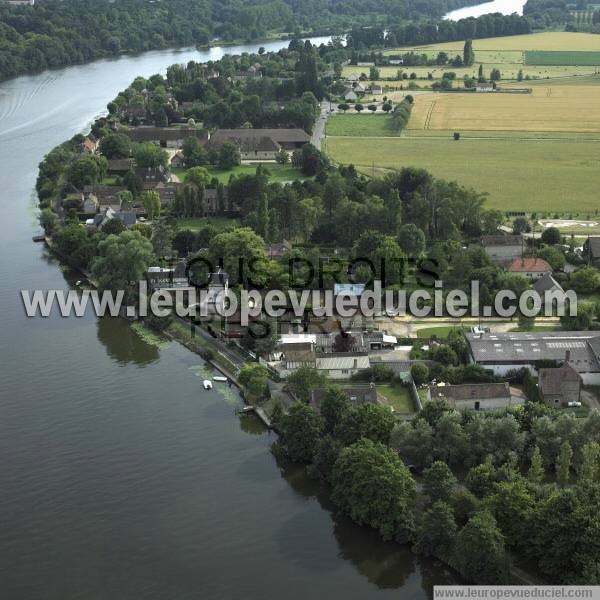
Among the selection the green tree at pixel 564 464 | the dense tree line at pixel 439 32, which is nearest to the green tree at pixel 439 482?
the green tree at pixel 564 464

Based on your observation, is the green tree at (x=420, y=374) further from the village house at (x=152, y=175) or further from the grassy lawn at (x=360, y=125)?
the grassy lawn at (x=360, y=125)

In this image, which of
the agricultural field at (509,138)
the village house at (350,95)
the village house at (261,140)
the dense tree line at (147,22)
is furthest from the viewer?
the dense tree line at (147,22)

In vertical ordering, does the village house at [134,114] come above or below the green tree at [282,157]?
above

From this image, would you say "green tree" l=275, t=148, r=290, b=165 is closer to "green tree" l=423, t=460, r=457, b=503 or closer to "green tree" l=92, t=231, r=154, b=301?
"green tree" l=92, t=231, r=154, b=301

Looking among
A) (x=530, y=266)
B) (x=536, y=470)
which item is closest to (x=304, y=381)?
(x=536, y=470)

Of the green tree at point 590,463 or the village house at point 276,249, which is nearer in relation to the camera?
the green tree at point 590,463

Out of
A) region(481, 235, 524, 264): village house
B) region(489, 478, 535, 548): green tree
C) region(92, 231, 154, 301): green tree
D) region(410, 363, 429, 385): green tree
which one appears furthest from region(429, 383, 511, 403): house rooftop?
region(92, 231, 154, 301): green tree

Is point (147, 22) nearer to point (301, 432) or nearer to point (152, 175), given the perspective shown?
point (152, 175)
